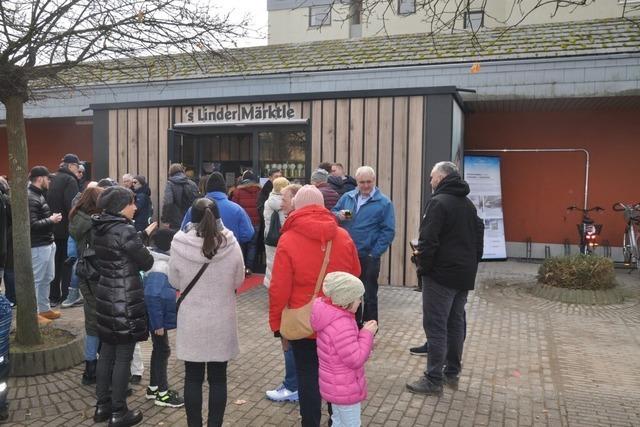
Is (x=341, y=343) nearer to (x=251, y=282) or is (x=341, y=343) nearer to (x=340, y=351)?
(x=340, y=351)

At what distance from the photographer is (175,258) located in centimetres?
341

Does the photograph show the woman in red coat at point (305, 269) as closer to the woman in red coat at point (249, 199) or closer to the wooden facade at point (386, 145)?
the wooden facade at point (386, 145)

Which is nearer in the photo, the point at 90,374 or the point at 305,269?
the point at 305,269

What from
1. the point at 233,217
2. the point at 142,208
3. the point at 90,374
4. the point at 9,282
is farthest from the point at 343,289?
the point at 142,208

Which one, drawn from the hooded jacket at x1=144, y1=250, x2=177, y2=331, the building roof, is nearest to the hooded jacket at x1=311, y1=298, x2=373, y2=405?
the hooded jacket at x1=144, y1=250, x2=177, y2=331

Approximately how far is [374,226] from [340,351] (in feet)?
9.11

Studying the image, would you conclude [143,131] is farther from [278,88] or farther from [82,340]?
[82,340]

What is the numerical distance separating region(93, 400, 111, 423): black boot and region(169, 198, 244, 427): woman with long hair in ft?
2.58

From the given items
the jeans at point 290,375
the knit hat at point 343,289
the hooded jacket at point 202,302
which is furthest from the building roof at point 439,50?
the knit hat at point 343,289

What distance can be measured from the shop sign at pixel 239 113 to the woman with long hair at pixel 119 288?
211 inches

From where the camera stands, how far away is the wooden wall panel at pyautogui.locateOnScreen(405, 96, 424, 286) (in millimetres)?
8055

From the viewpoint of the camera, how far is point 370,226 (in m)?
5.68

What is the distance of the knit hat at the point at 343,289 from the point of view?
3.03 metres

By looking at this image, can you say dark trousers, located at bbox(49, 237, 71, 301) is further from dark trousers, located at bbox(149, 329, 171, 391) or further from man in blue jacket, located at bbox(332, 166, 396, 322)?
man in blue jacket, located at bbox(332, 166, 396, 322)
